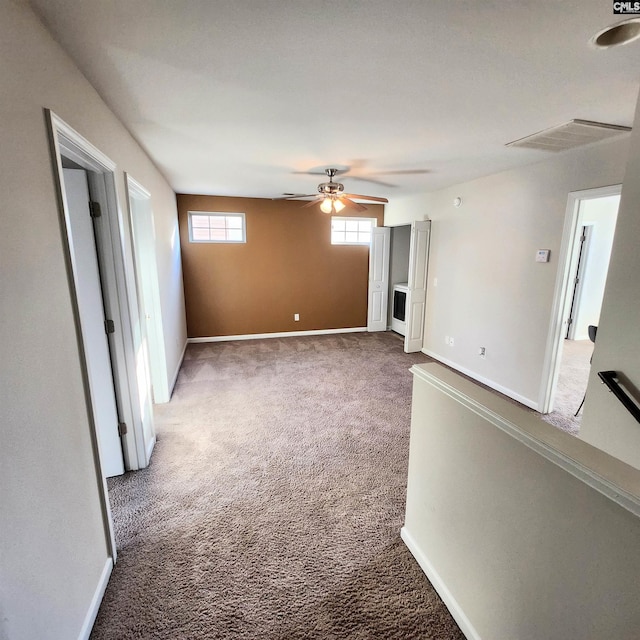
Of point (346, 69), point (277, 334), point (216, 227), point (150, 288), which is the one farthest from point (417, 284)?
point (346, 69)

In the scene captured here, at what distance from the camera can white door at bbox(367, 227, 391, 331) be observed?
19.8 ft

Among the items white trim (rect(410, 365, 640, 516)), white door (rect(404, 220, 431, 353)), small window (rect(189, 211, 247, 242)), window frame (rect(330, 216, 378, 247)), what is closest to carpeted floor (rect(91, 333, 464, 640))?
white trim (rect(410, 365, 640, 516))

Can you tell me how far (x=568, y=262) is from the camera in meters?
2.96

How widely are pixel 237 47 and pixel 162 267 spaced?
8.96ft

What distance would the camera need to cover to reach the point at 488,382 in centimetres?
388

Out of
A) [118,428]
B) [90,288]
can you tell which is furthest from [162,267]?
[118,428]

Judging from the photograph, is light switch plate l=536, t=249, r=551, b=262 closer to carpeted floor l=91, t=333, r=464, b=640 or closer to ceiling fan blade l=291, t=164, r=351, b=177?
carpeted floor l=91, t=333, r=464, b=640

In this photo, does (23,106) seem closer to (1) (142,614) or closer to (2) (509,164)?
(1) (142,614)

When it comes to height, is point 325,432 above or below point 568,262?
below

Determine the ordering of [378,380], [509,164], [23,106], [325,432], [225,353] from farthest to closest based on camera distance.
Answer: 1. [225,353]
2. [378,380]
3. [509,164]
4. [325,432]
5. [23,106]

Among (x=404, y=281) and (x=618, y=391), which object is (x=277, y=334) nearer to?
(x=404, y=281)

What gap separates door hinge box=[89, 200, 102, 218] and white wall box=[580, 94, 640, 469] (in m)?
2.88

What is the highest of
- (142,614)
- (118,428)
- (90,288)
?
(90,288)

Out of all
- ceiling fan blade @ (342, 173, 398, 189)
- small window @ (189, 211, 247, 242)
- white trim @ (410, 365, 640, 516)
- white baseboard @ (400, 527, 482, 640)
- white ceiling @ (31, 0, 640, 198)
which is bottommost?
white baseboard @ (400, 527, 482, 640)
